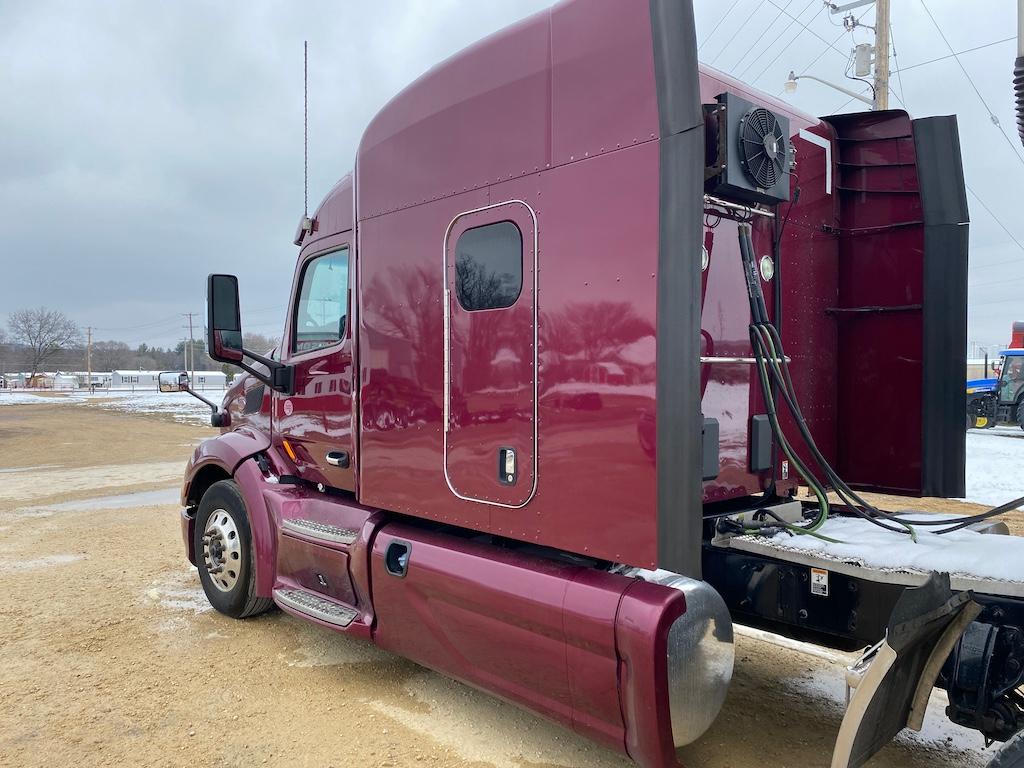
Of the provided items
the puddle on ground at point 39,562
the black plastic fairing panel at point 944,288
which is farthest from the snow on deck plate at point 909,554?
the puddle on ground at point 39,562

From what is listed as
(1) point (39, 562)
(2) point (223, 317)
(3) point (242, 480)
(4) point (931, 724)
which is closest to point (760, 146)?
(4) point (931, 724)

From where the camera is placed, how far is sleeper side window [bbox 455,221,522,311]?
3.11 metres

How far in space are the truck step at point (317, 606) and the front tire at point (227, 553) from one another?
53 centimetres

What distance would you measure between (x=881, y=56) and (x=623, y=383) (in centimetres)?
1567

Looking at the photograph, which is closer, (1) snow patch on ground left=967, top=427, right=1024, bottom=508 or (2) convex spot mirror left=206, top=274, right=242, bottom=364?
(2) convex spot mirror left=206, top=274, right=242, bottom=364

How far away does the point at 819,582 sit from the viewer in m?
2.80

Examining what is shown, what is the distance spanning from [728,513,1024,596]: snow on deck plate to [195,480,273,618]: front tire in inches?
130

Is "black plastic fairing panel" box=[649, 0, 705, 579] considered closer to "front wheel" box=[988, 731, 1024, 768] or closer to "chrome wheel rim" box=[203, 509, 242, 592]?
"front wheel" box=[988, 731, 1024, 768]

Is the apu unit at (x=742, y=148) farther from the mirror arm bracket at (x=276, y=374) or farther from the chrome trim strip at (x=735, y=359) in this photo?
the mirror arm bracket at (x=276, y=374)

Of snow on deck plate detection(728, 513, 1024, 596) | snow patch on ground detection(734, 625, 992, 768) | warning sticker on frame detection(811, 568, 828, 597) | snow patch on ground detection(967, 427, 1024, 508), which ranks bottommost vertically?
snow patch on ground detection(734, 625, 992, 768)

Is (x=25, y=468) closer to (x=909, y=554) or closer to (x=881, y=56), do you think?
(x=909, y=554)

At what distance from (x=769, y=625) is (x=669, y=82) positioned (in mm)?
2328

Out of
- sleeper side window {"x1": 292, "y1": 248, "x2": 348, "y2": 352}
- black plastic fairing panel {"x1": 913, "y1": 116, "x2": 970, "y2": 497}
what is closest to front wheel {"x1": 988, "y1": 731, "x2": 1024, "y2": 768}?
black plastic fairing panel {"x1": 913, "y1": 116, "x2": 970, "y2": 497}

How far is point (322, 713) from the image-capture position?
3678 mm
